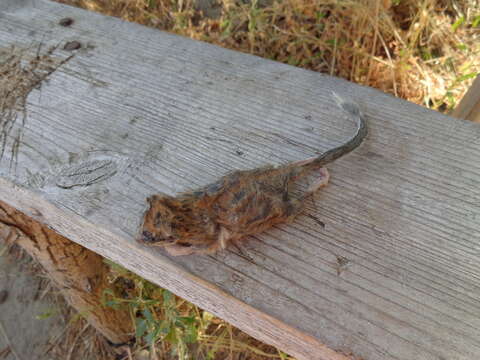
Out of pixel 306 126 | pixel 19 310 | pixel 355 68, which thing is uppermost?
pixel 306 126

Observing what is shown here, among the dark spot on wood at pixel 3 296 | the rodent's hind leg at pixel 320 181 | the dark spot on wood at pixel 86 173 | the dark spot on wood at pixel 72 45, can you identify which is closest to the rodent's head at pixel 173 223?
the dark spot on wood at pixel 86 173

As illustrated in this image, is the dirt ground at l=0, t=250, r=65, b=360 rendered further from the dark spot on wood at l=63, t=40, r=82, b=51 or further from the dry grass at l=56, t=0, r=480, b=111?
the dry grass at l=56, t=0, r=480, b=111

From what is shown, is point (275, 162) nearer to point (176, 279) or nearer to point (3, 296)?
point (176, 279)

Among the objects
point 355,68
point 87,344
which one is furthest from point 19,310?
point 355,68

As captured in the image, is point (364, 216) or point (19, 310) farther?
point (19, 310)

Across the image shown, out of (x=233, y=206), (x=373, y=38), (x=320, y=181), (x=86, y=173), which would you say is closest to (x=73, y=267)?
(x=86, y=173)

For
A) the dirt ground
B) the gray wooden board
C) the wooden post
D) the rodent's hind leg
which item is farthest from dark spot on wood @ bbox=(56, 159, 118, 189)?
the dirt ground

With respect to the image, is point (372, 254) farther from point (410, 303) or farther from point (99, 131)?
point (99, 131)
